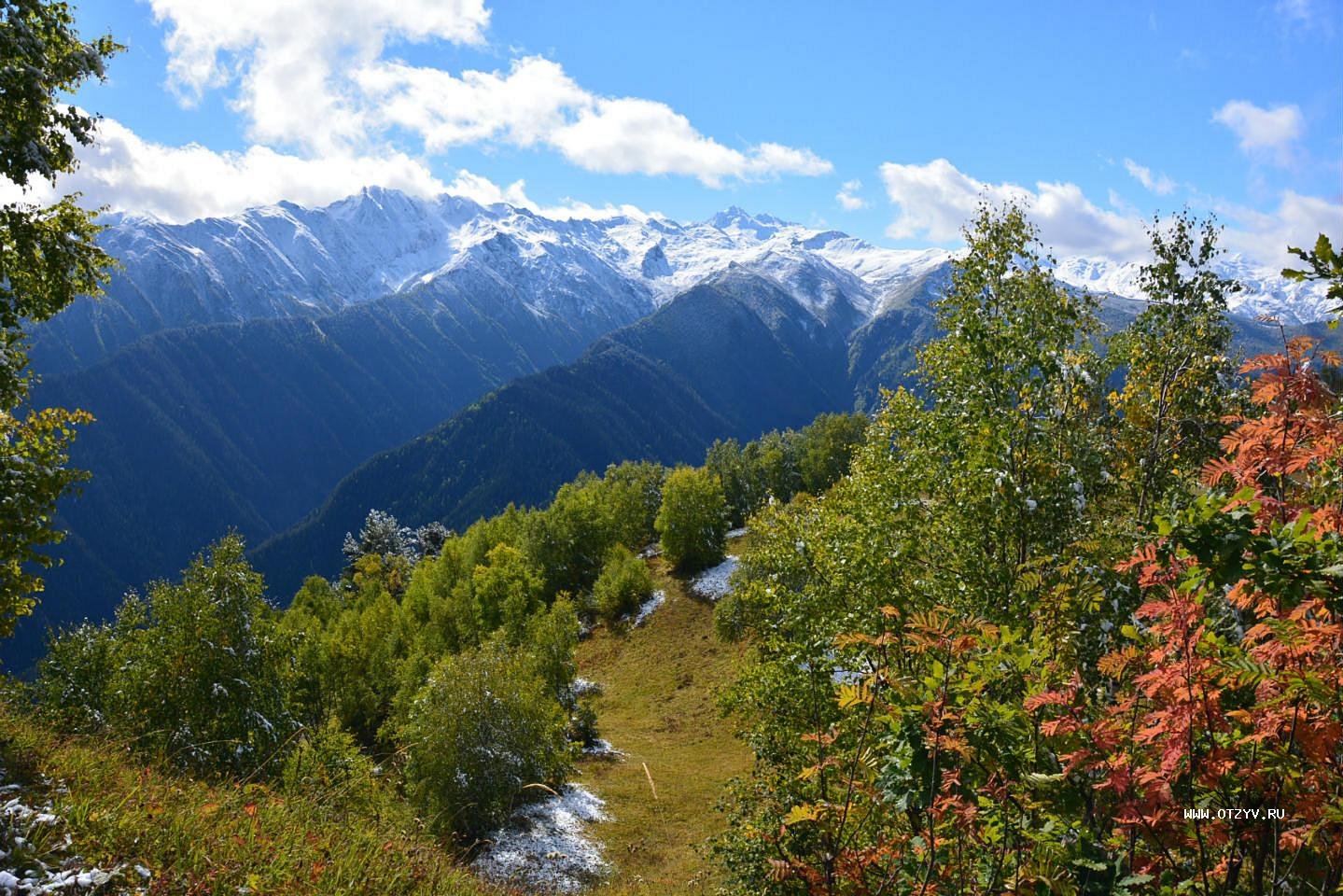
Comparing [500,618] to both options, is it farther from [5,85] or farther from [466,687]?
[5,85]

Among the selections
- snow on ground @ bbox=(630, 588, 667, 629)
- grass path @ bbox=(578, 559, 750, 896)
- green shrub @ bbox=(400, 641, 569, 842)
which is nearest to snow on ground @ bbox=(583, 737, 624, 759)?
grass path @ bbox=(578, 559, 750, 896)

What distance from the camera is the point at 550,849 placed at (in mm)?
30047

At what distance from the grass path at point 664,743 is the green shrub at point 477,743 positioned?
16.5 ft

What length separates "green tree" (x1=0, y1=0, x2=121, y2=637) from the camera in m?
8.64

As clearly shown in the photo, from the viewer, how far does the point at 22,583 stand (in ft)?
30.3

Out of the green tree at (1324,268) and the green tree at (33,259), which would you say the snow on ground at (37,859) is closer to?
the green tree at (33,259)

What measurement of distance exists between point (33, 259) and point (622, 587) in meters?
72.1

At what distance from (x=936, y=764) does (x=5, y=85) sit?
477 inches

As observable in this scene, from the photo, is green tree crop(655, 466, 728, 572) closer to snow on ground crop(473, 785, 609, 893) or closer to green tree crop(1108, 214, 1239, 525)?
snow on ground crop(473, 785, 609, 893)

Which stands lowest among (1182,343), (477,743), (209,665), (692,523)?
(477,743)

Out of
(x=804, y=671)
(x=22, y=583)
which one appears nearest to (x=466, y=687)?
(x=804, y=671)

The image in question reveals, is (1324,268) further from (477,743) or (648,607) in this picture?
(648,607)

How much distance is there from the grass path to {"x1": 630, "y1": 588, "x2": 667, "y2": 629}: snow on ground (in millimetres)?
1012

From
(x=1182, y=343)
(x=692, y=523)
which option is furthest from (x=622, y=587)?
(x=1182, y=343)
